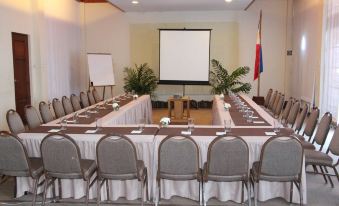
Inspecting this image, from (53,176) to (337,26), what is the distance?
704 centimetres

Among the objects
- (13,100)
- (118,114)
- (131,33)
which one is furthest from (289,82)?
(13,100)

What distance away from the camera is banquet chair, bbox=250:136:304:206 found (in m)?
3.31

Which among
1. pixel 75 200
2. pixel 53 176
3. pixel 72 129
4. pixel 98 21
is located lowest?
pixel 75 200

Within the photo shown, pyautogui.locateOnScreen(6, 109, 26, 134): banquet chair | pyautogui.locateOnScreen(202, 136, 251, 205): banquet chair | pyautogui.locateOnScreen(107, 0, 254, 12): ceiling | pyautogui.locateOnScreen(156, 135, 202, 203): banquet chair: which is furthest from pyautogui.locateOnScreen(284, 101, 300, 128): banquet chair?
A: pyautogui.locateOnScreen(107, 0, 254, 12): ceiling

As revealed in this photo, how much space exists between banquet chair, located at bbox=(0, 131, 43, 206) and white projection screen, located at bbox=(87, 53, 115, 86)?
728 centimetres

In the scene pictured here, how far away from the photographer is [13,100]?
7.87 m

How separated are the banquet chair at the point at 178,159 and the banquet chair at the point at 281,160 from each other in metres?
0.66

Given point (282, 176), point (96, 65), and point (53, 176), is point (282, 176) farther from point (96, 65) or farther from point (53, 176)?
point (96, 65)

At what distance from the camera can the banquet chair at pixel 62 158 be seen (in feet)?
11.2

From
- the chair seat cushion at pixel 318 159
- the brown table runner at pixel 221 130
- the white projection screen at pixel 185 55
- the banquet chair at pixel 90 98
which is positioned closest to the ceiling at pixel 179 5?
the white projection screen at pixel 185 55

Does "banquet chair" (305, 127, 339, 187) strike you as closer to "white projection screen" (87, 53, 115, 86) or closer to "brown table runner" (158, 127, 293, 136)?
"brown table runner" (158, 127, 293, 136)

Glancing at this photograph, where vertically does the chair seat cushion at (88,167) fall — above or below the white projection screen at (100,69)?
below

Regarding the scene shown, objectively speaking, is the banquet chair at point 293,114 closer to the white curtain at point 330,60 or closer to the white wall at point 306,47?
Result: the white curtain at point 330,60

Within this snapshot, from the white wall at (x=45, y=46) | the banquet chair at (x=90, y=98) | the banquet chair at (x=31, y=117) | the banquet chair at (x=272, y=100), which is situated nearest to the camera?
the banquet chair at (x=31, y=117)
